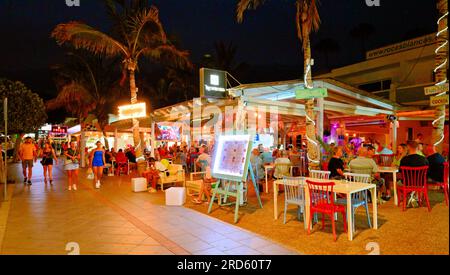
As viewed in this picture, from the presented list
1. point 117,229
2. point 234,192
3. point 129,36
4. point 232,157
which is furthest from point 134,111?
point 117,229

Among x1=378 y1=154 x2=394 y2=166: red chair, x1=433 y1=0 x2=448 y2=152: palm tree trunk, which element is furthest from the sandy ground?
x1=433 y1=0 x2=448 y2=152: palm tree trunk

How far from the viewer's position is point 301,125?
15.4 m

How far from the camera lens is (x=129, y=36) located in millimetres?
11969

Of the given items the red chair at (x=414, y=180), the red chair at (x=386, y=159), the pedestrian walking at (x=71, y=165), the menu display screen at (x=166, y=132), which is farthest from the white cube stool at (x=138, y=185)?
the red chair at (x=386, y=159)

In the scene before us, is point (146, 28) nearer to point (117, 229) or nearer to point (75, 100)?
point (117, 229)

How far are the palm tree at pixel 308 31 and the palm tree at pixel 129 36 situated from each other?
4.82 metres

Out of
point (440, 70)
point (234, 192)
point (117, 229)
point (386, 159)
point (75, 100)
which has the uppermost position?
point (75, 100)

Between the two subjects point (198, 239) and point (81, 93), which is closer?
point (198, 239)

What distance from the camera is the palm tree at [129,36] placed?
10937mm

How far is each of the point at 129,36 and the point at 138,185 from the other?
5.95 m
